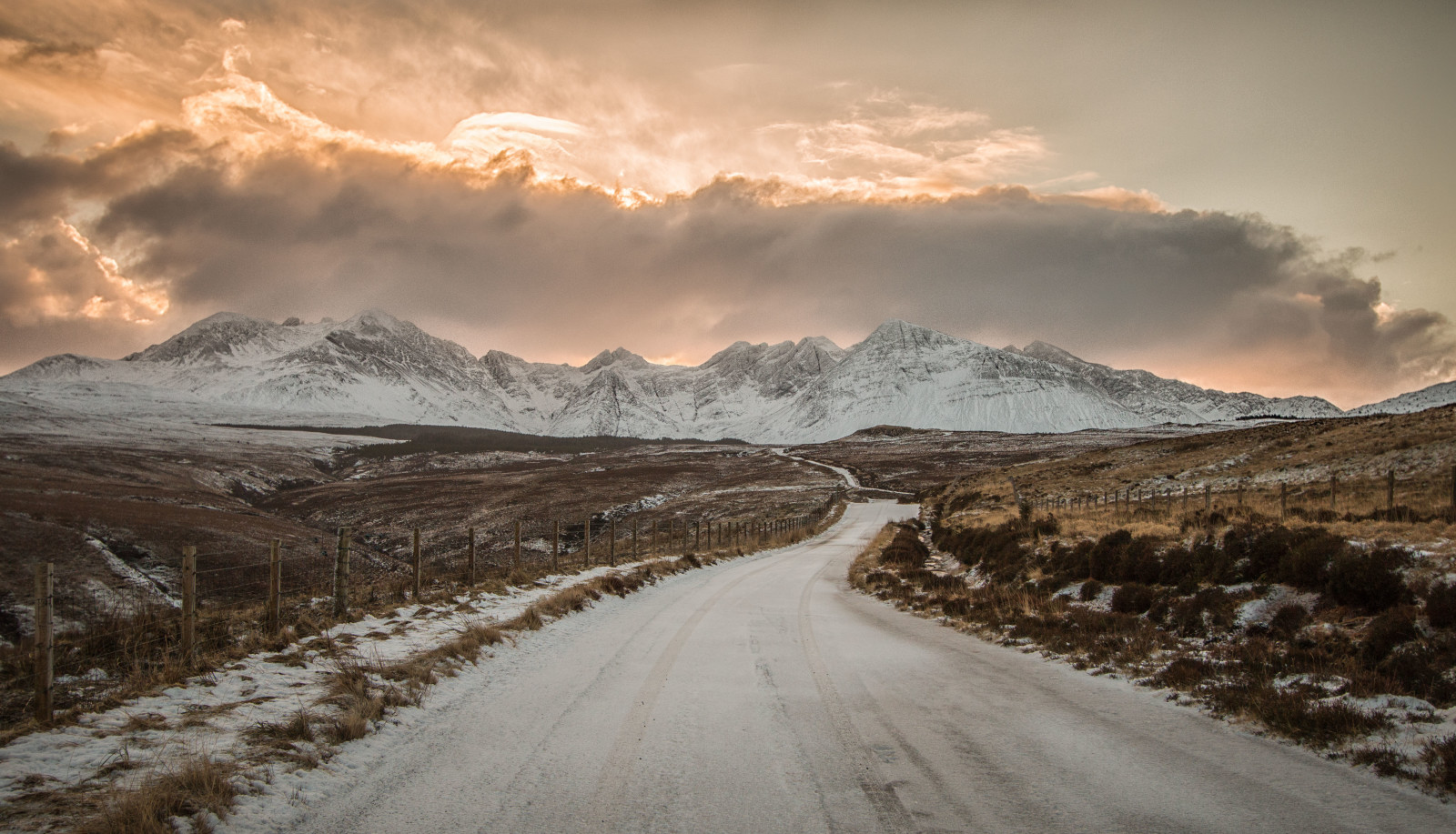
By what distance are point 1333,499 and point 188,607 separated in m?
28.5

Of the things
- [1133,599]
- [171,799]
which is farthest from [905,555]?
[171,799]

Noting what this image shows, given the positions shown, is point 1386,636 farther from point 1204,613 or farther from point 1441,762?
point 1441,762

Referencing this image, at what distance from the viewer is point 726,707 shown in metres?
8.49

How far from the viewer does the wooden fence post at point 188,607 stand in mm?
9586

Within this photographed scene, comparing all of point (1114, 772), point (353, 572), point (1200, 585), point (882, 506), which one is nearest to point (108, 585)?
point (353, 572)

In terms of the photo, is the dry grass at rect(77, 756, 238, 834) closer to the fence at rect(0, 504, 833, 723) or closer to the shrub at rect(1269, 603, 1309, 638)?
the fence at rect(0, 504, 833, 723)

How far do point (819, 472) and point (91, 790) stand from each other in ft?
355

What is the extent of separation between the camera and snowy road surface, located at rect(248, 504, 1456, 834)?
17.8 feet

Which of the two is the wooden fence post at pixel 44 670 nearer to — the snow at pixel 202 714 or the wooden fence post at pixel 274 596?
the snow at pixel 202 714

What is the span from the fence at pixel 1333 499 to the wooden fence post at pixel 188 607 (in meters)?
22.6

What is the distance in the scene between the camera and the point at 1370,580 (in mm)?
10773

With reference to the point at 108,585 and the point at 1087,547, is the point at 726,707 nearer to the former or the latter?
the point at 1087,547

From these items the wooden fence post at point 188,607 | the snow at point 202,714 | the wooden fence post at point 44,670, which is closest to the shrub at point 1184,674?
the snow at point 202,714

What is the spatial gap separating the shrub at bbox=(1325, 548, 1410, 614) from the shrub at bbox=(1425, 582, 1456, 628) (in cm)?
59
